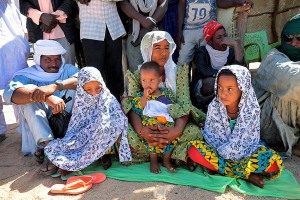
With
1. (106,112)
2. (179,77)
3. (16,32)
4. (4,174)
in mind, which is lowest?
(4,174)

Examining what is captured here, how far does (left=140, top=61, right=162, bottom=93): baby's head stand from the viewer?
10.6 ft

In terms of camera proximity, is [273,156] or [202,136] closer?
[273,156]

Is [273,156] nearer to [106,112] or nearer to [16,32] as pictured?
[106,112]

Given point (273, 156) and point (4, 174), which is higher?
point (273, 156)

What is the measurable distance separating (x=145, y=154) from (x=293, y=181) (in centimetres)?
141

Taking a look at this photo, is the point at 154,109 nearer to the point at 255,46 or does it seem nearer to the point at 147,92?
the point at 147,92

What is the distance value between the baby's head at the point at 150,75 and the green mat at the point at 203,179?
81 centimetres

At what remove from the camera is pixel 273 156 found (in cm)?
290

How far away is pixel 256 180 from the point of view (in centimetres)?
296

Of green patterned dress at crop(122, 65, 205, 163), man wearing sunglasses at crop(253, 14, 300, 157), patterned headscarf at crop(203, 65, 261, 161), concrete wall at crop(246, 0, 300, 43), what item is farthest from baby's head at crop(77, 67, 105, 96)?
concrete wall at crop(246, 0, 300, 43)

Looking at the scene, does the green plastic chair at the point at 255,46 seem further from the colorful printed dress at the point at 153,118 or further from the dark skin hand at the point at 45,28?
the dark skin hand at the point at 45,28

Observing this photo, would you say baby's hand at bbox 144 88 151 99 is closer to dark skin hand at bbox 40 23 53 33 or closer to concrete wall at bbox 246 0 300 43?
dark skin hand at bbox 40 23 53 33

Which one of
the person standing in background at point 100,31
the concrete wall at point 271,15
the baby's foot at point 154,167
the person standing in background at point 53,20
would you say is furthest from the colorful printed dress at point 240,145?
the concrete wall at point 271,15

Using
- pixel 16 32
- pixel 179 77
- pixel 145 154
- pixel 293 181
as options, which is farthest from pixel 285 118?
pixel 16 32
